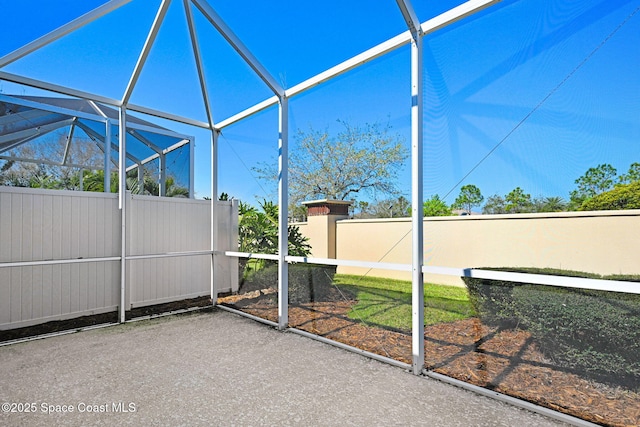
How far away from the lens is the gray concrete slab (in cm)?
205

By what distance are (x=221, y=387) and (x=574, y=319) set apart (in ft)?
7.66

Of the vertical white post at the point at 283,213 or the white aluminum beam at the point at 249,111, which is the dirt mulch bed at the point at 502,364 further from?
the white aluminum beam at the point at 249,111

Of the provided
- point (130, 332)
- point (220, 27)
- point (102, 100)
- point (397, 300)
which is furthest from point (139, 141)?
point (397, 300)

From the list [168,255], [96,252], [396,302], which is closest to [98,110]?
[96,252]

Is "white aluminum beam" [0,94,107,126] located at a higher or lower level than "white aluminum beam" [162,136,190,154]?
higher

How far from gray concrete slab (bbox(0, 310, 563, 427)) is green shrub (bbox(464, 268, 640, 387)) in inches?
17.5

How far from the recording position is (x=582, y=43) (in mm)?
1920

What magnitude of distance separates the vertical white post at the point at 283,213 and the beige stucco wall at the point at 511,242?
86cm

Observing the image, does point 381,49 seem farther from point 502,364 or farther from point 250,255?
point 250,255

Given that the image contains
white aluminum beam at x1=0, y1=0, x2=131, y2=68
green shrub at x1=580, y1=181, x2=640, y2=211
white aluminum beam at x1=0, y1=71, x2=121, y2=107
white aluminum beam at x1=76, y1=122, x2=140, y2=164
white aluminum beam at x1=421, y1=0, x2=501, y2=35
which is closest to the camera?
green shrub at x1=580, y1=181, x2=640, y2=211

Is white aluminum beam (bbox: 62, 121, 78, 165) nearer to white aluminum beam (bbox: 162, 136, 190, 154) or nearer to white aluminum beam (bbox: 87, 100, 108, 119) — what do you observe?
white aluminum beam (bbox: 87, 100, 108, 119)

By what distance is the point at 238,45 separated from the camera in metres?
3.51

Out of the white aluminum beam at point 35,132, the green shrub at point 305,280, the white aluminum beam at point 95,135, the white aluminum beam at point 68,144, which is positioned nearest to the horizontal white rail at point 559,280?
the green shrub at point 305,280

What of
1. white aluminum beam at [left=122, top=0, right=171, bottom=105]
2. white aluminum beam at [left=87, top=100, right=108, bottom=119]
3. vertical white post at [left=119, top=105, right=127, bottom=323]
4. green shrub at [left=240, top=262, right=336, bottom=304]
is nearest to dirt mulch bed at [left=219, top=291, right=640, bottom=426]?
green shrub at [left=240, top=262, right=336, bottom=304]
